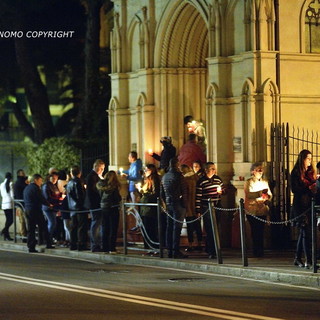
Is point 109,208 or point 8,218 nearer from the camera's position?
point 109,208

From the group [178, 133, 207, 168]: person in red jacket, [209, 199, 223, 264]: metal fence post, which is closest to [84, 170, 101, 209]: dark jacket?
[178, 133, 207, 168]: person in red jacket

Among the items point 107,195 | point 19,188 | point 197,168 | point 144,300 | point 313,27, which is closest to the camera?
point 144,300

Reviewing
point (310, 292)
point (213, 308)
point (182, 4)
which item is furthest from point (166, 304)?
point (182, 4)

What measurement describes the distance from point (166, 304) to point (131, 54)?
1464cm

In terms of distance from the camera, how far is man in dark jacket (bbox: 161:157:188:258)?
2266 cm

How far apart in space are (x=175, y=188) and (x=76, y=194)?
11.7ft

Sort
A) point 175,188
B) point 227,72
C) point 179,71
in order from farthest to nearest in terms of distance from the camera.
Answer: point 179,71
point 227,72
point 175,188

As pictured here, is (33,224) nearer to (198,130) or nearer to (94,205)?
(94,205)

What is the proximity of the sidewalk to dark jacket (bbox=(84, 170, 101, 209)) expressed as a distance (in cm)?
100

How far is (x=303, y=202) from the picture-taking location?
806 inches

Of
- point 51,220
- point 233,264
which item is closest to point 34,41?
point 51,220

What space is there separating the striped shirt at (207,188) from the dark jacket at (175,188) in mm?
360

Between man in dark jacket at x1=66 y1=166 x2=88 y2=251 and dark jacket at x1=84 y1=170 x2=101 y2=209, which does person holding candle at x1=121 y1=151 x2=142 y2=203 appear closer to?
man in dark jacket at x1=66 y1=166 x2=88 y2=251

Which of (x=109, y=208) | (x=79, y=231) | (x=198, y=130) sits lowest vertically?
(x=79, y=231)
